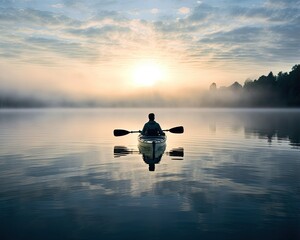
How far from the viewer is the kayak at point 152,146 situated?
26.6 meters

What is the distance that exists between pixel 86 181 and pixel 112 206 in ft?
16.4

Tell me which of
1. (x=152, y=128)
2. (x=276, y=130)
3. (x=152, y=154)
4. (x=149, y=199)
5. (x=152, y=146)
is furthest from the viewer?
(x=276, y=130)

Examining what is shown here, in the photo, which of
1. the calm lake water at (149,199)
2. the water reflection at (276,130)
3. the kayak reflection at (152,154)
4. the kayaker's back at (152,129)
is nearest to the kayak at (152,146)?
the kayak reflection at (152,154)

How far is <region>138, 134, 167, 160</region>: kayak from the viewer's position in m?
26.6

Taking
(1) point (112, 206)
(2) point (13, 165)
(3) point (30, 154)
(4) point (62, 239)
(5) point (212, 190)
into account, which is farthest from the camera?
(3) point (30, 154)

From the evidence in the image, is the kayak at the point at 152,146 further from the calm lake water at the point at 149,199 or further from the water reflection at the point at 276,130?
the water reflection at the point at 276,130

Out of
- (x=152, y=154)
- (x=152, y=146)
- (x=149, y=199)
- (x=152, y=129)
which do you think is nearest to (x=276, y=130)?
(x=152, y=129)

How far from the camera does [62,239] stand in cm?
970

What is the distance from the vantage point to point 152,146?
87.6 feet

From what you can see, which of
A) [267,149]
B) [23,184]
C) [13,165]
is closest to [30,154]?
[13,165]

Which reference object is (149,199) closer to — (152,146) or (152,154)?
(152,154)

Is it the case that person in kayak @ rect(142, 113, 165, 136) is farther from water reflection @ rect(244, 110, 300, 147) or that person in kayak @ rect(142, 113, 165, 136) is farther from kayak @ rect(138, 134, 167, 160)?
water reflection @ rect(244, 110, 300, 147)

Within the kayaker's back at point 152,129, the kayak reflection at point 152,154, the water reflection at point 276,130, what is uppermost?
the kayaker's back at point 152,129

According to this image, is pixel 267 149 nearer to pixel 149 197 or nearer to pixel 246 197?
pixel 246 197
